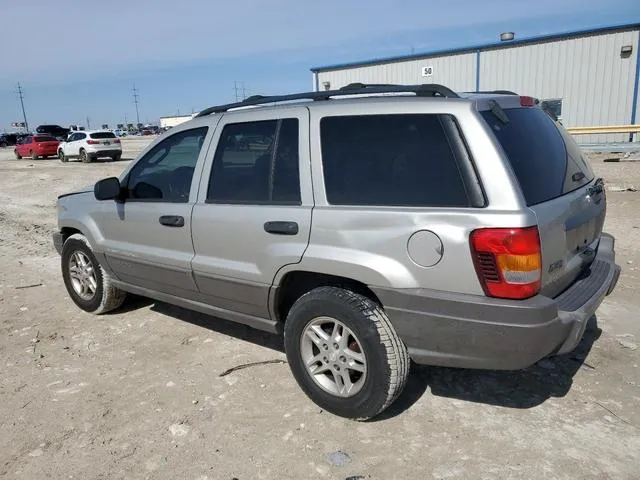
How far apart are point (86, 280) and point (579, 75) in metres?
21.3

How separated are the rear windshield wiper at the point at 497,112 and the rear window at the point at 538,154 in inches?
0.4

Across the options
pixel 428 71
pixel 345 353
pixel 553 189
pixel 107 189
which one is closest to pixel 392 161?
pixel 553 189

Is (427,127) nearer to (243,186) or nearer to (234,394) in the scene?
(243,186)

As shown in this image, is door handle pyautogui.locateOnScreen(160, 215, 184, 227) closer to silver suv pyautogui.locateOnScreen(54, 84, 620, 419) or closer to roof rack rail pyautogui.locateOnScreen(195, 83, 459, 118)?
silver suv pyautogui.locateOnScreen(54, 84, 620, 419)

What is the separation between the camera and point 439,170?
271 centimetres

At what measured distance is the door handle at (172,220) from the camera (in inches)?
150

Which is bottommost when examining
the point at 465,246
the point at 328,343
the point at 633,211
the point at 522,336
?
the point at 633,211

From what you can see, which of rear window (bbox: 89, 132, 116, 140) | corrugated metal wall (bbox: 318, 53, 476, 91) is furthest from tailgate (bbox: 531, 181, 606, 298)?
rear window (bbox: 89, 132, 116, 140)

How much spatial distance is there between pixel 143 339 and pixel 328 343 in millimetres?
2057

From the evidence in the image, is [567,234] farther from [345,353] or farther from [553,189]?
[345,353]

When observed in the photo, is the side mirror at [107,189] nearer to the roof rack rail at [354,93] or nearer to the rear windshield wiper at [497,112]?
the roof rack rail at [354,93]

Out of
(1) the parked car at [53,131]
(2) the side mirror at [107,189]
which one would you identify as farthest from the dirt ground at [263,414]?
(1) the parked car at [53,131]

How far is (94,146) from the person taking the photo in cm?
2495

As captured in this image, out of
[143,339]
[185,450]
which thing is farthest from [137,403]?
[143,339]
